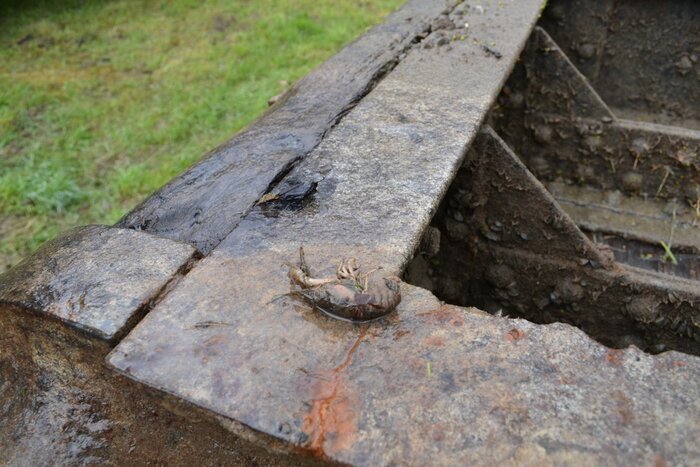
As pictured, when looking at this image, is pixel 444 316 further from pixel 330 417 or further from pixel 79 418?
pixel 79 418

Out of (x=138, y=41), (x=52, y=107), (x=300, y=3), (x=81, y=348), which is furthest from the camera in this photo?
(x=300, y=3)

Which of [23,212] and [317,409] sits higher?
[317,409]

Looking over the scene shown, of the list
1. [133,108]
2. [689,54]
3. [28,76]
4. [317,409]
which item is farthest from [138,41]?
[317,409]

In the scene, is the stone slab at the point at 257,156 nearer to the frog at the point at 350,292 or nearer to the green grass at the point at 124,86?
the frog at the point at 350,292

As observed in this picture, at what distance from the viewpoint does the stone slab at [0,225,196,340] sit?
4.71 feet

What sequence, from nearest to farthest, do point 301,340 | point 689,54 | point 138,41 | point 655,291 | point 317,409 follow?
point 317,409
point 301,340
point 655,291
point 689,54
point 138,41

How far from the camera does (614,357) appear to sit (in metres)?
1.28

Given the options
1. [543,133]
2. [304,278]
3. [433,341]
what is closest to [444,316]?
[433,341]

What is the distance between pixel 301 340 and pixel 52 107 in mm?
5518

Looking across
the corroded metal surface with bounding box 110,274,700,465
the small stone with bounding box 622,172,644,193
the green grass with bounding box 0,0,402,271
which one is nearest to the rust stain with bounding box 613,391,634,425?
the corroded metal surface with bounding box 110,274,700,465

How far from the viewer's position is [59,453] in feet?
4.98

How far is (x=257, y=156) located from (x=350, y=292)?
1.00 meters

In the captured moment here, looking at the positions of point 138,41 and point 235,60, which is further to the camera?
point 138,41

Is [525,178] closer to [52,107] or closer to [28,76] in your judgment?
[52,107]
